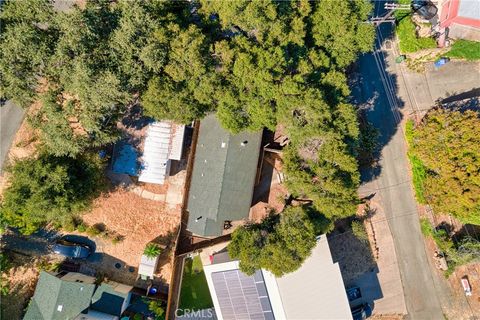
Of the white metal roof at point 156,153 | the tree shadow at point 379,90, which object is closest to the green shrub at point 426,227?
the tree shadow at point 379,90

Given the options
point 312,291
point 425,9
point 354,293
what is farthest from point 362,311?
point 425,9

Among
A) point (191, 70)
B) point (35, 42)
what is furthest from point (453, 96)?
point (35, 42)

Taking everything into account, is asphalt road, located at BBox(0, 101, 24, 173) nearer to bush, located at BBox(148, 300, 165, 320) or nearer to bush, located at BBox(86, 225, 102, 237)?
bush, located at BBox(86, 225, 102, 237)

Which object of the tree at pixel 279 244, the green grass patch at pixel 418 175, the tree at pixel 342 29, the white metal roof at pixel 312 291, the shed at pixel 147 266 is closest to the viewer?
the tree at pixel 279 244

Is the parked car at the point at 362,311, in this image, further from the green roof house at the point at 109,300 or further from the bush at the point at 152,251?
the green roof house at the point at 109,300

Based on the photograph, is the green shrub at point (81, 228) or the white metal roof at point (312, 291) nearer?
the white metal roof at point (312, 291)

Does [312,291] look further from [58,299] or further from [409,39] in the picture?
[409,39]

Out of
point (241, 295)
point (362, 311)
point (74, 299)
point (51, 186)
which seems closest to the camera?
point (51, 186)
